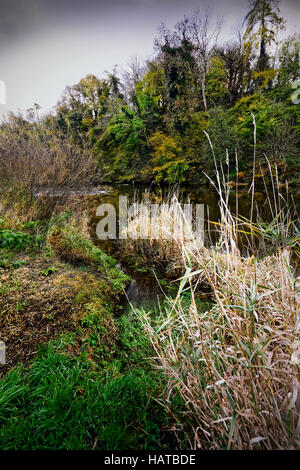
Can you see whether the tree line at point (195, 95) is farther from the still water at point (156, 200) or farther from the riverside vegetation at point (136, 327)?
the riverside vegetation at point (136, 327)

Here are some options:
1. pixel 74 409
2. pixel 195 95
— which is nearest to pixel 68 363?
pixel 74 409

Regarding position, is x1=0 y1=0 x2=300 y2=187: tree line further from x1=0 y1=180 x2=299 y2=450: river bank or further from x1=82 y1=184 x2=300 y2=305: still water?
x1=0 y1=180 x2=299 y2=450: river bank

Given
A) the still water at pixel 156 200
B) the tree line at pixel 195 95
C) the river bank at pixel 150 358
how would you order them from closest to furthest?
the river bank at pixel 150 358 → the still water at pixel 156 200 → the tree line at pixel 195 95

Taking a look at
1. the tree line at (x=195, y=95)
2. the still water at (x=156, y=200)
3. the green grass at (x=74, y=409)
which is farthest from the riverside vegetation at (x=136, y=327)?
the tree line at (x=195, y=95)

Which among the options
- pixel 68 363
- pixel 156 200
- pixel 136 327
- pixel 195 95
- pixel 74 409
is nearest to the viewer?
pixel 74 409

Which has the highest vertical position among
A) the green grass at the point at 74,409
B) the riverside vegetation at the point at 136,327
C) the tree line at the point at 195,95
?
the tree line at the point at 195,95

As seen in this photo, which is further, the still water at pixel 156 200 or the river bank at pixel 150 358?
the still water at pixel 156 200

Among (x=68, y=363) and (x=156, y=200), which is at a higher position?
(x=156, y=200)

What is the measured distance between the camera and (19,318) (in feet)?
6.05

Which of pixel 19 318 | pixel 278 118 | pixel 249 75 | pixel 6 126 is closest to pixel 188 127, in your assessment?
pixel 278 118

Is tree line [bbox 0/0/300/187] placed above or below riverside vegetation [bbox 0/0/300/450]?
above

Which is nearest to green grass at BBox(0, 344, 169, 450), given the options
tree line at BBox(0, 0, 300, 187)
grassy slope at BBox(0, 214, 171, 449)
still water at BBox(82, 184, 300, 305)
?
grassy slope at BBox(0, 214, 171, 449)

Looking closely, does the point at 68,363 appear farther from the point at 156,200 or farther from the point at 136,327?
the point at 156,200
